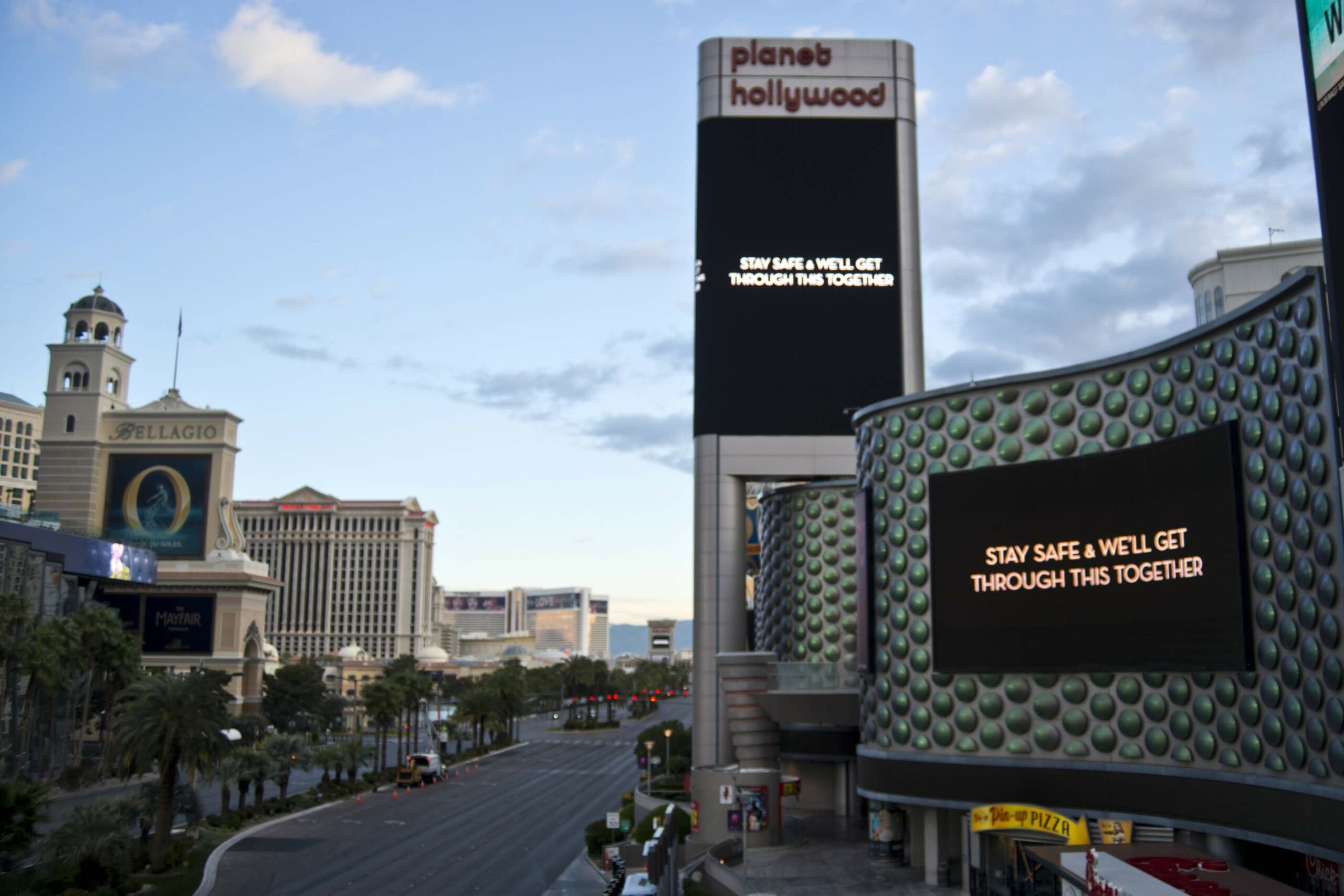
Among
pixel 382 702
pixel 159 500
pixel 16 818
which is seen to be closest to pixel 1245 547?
pixel 16 818

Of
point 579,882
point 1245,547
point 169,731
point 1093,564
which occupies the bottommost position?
point 579,882

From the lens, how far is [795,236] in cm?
6081

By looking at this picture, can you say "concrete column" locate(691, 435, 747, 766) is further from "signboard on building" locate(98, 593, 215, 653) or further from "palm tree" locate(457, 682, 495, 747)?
"signboard on building" locate(98, 593, 215, 653)

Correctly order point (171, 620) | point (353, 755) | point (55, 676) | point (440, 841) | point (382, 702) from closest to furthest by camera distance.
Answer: point (440, 841), point (55, 676), point (353, 755), point (382, 702), point (171, 620)

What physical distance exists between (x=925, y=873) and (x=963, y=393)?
16006mm

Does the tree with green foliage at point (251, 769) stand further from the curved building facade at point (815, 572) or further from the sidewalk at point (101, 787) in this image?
the curved building facade at point (815, 572)

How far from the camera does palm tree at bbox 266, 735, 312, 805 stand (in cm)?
6525

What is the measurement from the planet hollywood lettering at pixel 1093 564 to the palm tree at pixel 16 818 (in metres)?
28.7

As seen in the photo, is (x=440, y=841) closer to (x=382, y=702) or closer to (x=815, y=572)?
(x=815, y=572)

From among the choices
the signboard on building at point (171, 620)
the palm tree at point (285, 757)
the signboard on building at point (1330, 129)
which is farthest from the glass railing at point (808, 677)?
the signboard on building at point (171, 620)

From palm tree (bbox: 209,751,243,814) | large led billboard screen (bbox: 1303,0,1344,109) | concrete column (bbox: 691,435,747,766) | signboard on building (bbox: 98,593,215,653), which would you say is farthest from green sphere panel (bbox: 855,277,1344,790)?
signboard on building (bbox: 98,593,215,653)

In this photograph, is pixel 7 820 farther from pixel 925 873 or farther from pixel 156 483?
pixel 156 483

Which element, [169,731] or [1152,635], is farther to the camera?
[169,731]

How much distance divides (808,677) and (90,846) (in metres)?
27.5
